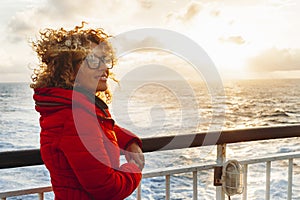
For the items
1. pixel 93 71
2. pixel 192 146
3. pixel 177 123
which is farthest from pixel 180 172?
pixel 177 123

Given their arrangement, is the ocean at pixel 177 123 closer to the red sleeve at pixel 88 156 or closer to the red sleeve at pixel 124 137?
the red sleeve at pixel 124 137

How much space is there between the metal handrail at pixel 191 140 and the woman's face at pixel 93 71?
361 millimetres

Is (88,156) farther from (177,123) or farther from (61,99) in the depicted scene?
(177,123)

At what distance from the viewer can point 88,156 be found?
1.09m

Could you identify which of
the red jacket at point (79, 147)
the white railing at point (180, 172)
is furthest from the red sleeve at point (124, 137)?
the white railing at point (180, 172)

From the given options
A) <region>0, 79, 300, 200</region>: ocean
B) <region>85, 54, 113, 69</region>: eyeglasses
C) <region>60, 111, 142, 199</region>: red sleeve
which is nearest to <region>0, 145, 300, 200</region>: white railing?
<region>0, 79, 300, 200</region>: ocean

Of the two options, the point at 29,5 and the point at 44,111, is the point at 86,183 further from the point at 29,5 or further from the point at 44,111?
the point at 29,5

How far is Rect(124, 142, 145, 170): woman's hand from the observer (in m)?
1.32

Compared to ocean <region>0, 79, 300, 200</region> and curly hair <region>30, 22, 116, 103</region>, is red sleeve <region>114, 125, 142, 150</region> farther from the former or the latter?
curly hair <region>30, 22, 116, 103</region>

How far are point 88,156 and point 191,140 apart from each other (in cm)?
70

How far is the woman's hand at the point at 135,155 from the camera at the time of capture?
1.32 m

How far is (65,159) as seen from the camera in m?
1.14

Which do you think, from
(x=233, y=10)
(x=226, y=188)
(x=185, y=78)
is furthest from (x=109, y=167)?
(x=233, y=10)

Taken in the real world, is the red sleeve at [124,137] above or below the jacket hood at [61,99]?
below
